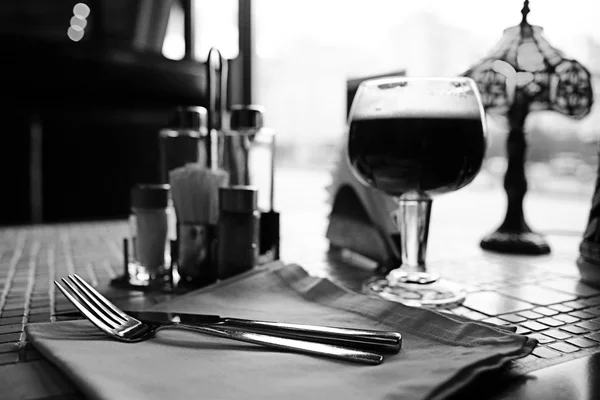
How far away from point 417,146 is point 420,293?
17 cm

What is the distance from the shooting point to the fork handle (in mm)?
399

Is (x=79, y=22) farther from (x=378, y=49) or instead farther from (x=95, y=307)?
(x=95, y=307)

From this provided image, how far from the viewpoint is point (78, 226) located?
1227mm

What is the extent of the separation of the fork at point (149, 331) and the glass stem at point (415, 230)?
0.28m

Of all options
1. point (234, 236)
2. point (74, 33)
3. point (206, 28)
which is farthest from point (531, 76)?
point (74, 33)

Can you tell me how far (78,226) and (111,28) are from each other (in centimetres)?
327

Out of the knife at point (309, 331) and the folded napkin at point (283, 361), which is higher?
the knife at point (309, 331)

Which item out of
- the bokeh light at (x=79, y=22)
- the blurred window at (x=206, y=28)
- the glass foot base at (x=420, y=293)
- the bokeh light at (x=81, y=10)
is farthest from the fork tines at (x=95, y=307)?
the bokeh light at (x=79, y=22)

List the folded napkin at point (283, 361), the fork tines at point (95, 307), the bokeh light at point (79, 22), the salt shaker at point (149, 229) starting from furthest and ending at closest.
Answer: the bokeh light at point (79, 22), the salt shaker at point (149, 229), the fork tines at point (95, 307), the folded napkin at point (283, 361)

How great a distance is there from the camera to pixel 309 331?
1.46ft

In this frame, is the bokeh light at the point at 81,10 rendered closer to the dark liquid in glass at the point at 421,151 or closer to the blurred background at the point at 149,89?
the blurred background at the point at 149,89

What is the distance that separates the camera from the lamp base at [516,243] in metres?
0.94

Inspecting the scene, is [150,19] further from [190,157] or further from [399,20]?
[190,157]

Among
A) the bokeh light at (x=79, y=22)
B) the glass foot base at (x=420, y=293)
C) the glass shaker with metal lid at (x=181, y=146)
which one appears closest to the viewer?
the glass foot base at (x=420, y=293)
